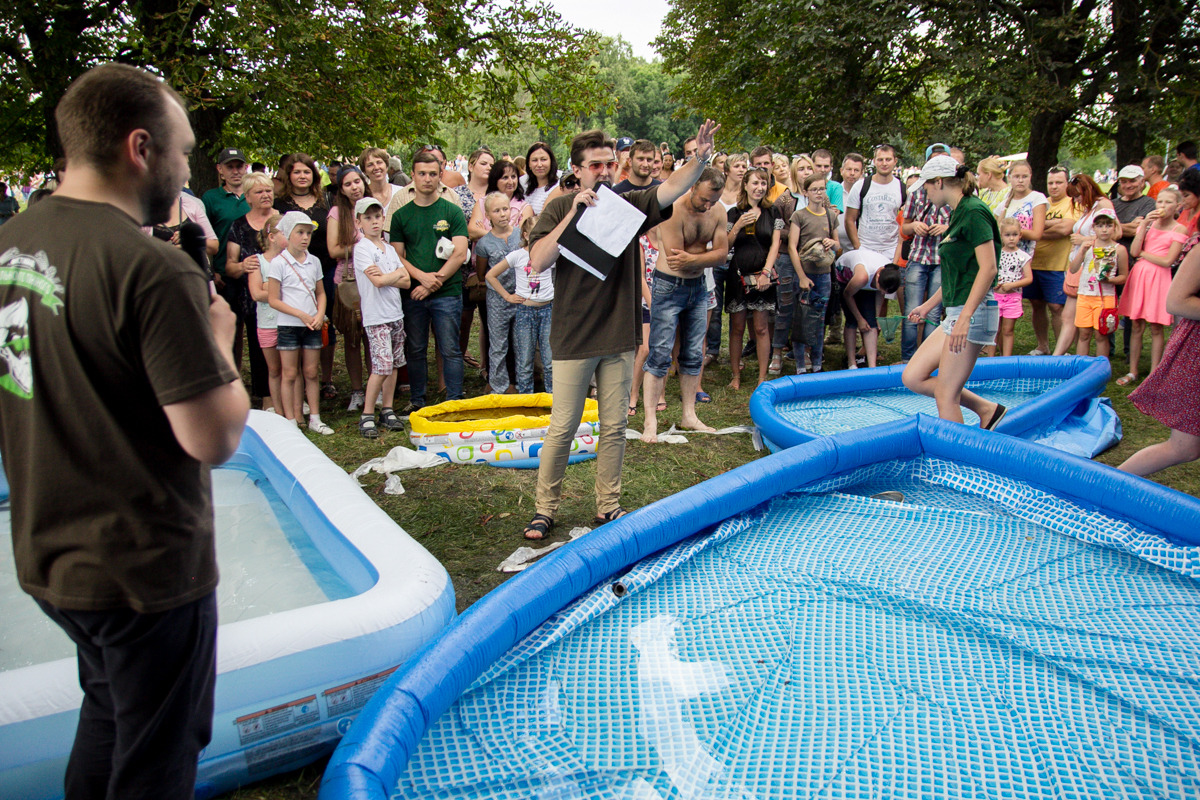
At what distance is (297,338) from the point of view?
5785 millimetres

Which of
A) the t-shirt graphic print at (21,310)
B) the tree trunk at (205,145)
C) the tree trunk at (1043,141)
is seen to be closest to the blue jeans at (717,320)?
the tree trunk at (205,145)

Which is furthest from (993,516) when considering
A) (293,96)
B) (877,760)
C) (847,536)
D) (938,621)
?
(293,96)

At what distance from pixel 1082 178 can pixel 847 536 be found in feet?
21.5

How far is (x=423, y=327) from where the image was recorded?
245 inches

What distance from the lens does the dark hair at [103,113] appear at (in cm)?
137

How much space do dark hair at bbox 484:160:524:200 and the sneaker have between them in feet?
7.78

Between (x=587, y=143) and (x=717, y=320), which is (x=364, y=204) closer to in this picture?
(x=587, y=143)

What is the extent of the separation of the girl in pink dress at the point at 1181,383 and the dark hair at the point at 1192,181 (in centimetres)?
281

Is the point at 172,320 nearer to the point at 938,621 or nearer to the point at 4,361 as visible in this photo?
the point at 4,361

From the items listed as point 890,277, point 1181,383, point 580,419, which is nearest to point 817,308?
point 890,277

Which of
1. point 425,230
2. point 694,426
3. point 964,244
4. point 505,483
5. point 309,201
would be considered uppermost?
point 309,201

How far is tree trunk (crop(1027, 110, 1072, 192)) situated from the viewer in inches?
586

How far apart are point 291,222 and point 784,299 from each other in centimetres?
419

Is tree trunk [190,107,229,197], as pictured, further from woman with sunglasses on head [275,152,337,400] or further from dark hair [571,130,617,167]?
dark hair [571,130,617,167]
